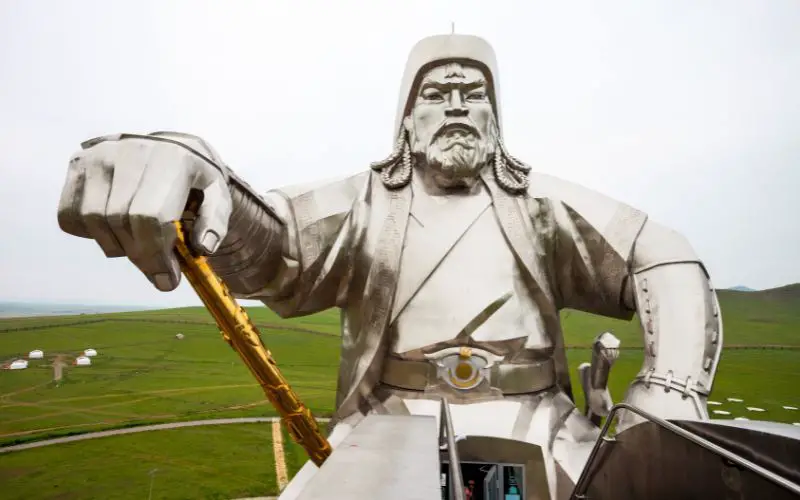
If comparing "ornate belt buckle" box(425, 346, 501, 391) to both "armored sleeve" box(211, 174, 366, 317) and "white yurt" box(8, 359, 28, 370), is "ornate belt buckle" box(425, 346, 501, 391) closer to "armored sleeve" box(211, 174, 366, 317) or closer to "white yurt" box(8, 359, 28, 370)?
"armored sleeve" box(211, 174, 366, 317)

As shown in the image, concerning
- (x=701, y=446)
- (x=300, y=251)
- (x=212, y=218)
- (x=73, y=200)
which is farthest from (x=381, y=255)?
(x=701, y=446)

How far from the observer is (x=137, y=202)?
133cm

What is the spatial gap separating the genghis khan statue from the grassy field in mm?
2275

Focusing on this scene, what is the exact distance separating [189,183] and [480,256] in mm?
1306

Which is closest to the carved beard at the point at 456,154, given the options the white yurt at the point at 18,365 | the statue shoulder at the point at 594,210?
the statue shoulder at the point at 594,210

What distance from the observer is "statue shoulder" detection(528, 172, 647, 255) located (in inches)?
94.0

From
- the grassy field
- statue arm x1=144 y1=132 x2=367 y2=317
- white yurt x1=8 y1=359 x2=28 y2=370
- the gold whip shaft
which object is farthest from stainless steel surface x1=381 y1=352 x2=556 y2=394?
white yurt x1=8 y1=359 x2=28 y2=370

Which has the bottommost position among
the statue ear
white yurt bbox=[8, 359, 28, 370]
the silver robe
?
white yurt bbox=[8, 359, 28, 370]

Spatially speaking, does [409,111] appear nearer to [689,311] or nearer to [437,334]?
[437,334]

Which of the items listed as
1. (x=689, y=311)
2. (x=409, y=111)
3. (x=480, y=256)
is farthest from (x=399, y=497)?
(x=409, y=111)

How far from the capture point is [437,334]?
2.21 m

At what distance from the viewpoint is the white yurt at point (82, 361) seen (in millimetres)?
7536

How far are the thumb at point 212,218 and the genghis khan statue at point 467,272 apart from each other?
16cm

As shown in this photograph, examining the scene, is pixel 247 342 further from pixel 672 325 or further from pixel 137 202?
pixel 672 325
